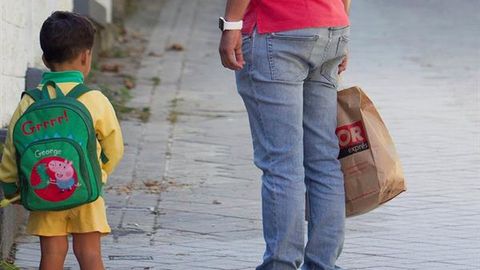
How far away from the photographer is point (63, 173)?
14.3ft

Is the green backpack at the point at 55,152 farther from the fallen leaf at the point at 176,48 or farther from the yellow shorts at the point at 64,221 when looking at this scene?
the fallen leaf at the point at 176,48

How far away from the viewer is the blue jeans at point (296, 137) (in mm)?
4711

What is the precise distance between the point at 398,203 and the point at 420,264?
1382 mm

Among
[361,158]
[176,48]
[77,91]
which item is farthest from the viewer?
[176,48]

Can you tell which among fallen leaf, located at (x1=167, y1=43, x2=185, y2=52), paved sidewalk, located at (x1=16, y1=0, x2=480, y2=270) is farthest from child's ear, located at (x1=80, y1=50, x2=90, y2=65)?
fallen leaf, located at (x1=167, y1=43, x2=185, y2=52)

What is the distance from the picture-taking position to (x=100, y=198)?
4.62 meters

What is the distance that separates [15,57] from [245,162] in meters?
1.93

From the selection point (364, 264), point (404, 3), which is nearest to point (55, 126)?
point (364, 264)

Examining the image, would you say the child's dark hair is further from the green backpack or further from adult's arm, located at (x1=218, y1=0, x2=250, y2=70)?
adult's arm, located at (x1=218, y1=0, x2=250, y2=70)

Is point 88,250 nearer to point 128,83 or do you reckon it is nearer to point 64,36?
point 64,36

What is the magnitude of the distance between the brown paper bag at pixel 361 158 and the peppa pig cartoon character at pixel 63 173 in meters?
1.22

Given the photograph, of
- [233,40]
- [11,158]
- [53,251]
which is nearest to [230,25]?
[233,40]


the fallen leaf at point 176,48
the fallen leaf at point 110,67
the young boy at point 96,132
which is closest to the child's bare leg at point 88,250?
the young boy at point 96,132

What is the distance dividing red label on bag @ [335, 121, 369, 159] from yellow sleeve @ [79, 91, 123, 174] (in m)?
0.99
